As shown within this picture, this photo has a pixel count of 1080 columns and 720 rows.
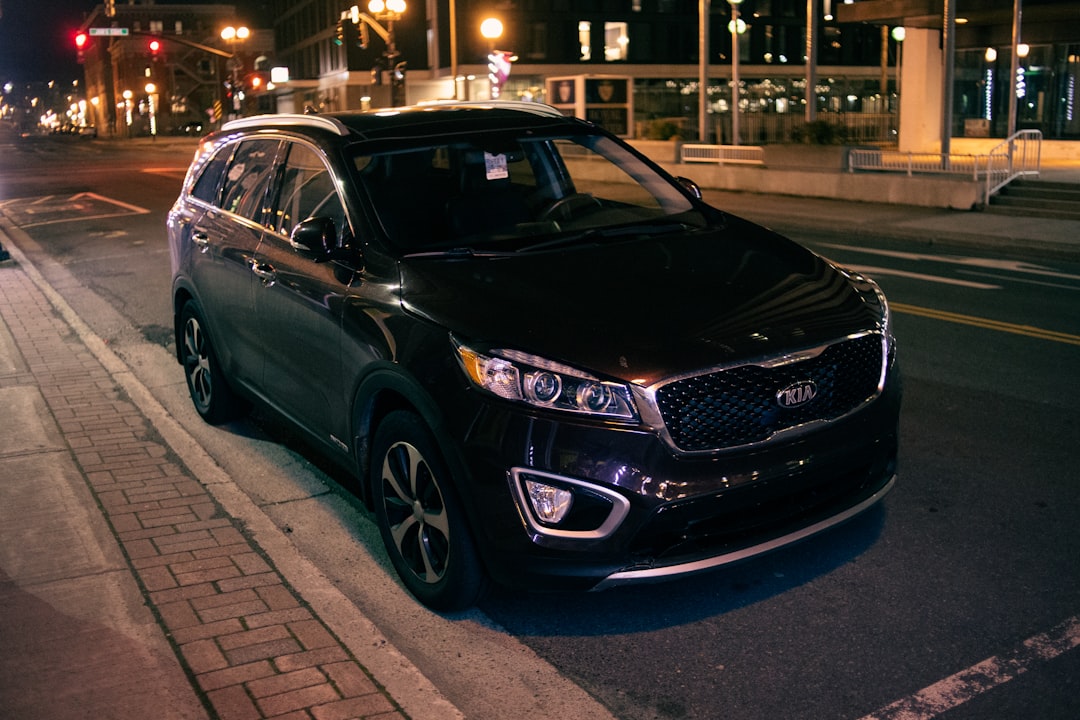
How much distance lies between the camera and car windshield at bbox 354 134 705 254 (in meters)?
5.23

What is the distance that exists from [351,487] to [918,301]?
6.80 m

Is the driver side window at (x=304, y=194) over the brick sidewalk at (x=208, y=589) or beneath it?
over

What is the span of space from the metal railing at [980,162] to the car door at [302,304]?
53.3 ft

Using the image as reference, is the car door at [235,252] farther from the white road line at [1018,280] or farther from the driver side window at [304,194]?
the white road line at [1018,280]

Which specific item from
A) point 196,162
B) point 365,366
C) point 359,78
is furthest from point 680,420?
point 359,78

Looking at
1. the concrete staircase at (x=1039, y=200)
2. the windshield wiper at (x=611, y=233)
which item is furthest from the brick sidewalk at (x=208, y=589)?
the concrete staircase at (x=1039, y=200)

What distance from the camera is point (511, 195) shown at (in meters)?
5.59

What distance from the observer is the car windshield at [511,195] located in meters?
5.23

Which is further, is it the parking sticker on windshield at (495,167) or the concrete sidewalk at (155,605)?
the parking sticker on windshield at (495,167)

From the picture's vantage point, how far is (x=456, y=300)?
14.7 ft

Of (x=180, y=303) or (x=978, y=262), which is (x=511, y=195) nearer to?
(x=180, y=303)

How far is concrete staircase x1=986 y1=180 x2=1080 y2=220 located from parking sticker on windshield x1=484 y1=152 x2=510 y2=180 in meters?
14.9

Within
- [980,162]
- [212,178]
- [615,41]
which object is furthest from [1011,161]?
[615,41]

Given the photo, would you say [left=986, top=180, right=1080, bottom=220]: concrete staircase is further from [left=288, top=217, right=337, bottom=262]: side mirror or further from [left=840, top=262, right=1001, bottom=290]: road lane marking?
[left=288, top=217, right=337, bottom=262]: side mirror
